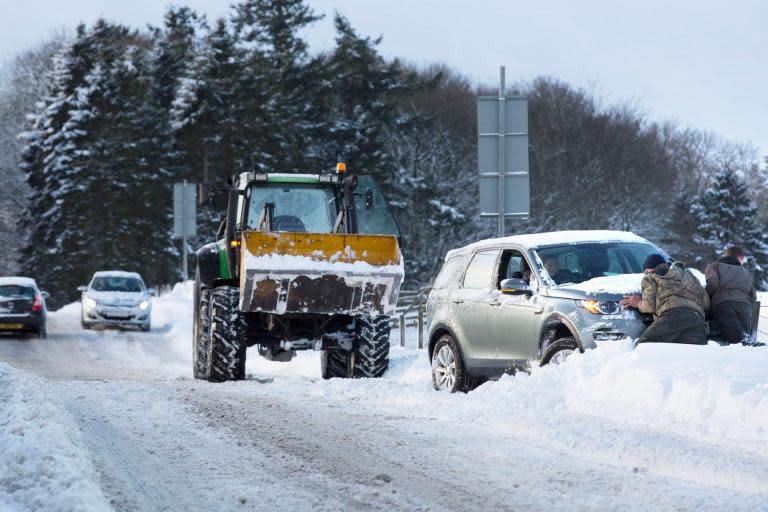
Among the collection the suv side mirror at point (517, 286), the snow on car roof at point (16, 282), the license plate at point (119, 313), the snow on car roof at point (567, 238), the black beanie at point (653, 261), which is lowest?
the license plate at point (119, 313)

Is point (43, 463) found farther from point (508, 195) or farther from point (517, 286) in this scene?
point (508, 195)

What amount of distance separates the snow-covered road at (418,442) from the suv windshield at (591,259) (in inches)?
57.8

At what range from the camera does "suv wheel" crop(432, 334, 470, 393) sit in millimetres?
12164

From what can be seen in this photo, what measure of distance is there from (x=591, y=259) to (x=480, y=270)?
4.38ft

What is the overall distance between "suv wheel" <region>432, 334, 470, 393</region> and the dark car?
15.5 metres

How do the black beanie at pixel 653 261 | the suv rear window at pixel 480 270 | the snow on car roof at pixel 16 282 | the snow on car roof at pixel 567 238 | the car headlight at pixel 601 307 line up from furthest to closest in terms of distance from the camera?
1. the snow on car roof at pixel 16 282
2. the suv rear window at pixel 480 270
3. the snow on car roof at pixel 567 238
4. the black beanie at pixel 653 261
5. the car headlight at pixel 601 307

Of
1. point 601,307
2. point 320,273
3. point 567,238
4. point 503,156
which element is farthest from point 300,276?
point 503,156

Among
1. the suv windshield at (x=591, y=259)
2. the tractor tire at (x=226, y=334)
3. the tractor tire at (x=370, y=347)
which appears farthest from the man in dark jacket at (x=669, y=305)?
the tractor tire at (x=226, y=334)

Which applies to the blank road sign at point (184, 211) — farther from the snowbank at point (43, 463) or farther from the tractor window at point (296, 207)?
the snowbank at point (43, 463)

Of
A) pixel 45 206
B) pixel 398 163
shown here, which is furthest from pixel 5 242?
pixel 398 163

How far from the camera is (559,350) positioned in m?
10.5

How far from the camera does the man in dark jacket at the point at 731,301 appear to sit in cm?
1101

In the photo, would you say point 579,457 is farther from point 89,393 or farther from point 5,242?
point 5,242

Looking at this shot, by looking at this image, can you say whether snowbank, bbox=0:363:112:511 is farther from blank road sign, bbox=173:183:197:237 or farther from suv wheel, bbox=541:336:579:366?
blank road sign, bbox=173:183:197:237
